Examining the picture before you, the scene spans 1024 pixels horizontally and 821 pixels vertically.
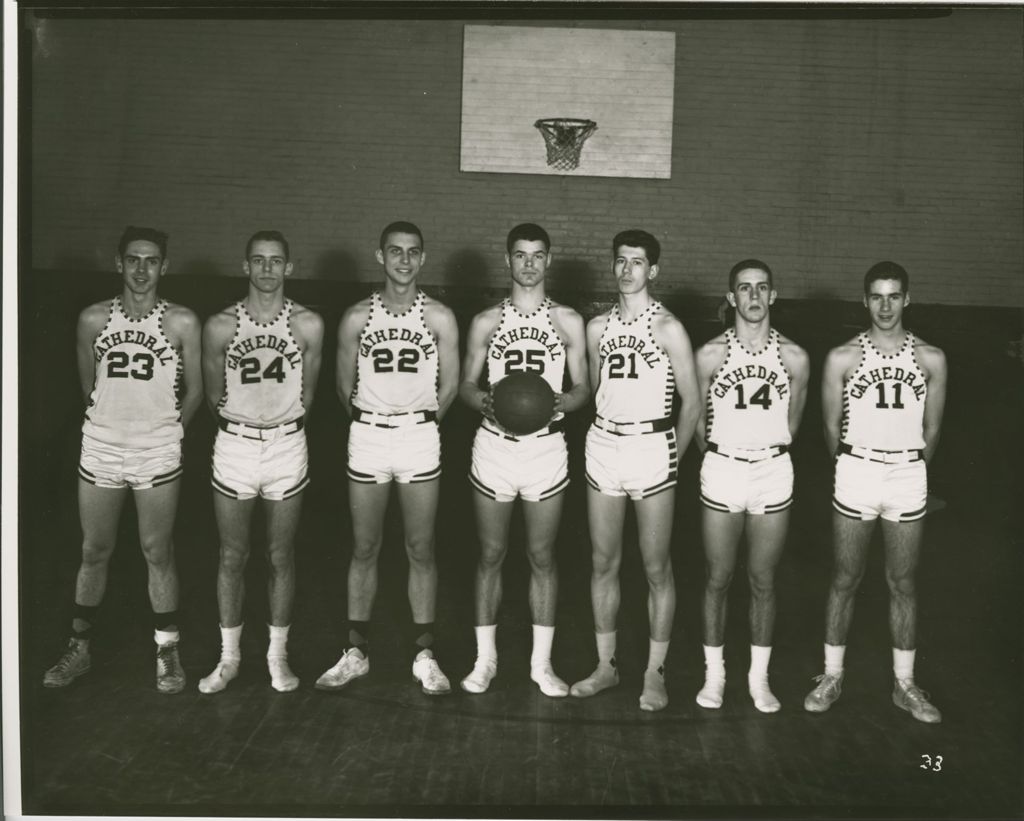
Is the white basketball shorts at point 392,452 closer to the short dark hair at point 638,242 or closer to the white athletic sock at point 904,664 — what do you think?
the short dark hair at point 638,242

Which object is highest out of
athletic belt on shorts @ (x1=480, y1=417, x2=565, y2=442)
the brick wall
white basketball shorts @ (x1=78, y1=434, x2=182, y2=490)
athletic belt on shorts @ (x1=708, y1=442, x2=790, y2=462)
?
the brick wall

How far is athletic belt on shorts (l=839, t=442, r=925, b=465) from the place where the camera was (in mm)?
3705

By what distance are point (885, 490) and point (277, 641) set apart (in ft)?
8.03

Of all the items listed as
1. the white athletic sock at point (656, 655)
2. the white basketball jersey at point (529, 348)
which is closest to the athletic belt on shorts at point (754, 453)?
the white basketball jersey at point (529, 348)

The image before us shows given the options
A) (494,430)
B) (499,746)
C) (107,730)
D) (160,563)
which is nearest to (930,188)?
(494,430)

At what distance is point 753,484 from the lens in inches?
146

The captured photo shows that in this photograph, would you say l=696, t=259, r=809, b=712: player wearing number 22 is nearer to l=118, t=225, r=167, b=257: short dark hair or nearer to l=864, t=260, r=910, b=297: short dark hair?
l=864, t=260, r=910, b=297: short dark hair

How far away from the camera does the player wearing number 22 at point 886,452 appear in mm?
3707

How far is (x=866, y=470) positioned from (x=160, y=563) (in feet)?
9.14

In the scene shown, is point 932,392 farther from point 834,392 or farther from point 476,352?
point 476,352

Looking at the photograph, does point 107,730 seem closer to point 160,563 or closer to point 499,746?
point 160,563

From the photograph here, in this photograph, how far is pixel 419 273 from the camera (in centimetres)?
387

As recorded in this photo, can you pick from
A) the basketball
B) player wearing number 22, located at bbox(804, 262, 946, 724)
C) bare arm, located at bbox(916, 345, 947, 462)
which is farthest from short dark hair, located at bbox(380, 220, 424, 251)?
bare arm, located at bbox(916, 345, 947, 462)

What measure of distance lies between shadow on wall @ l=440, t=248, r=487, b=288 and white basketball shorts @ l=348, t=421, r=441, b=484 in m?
0.60
